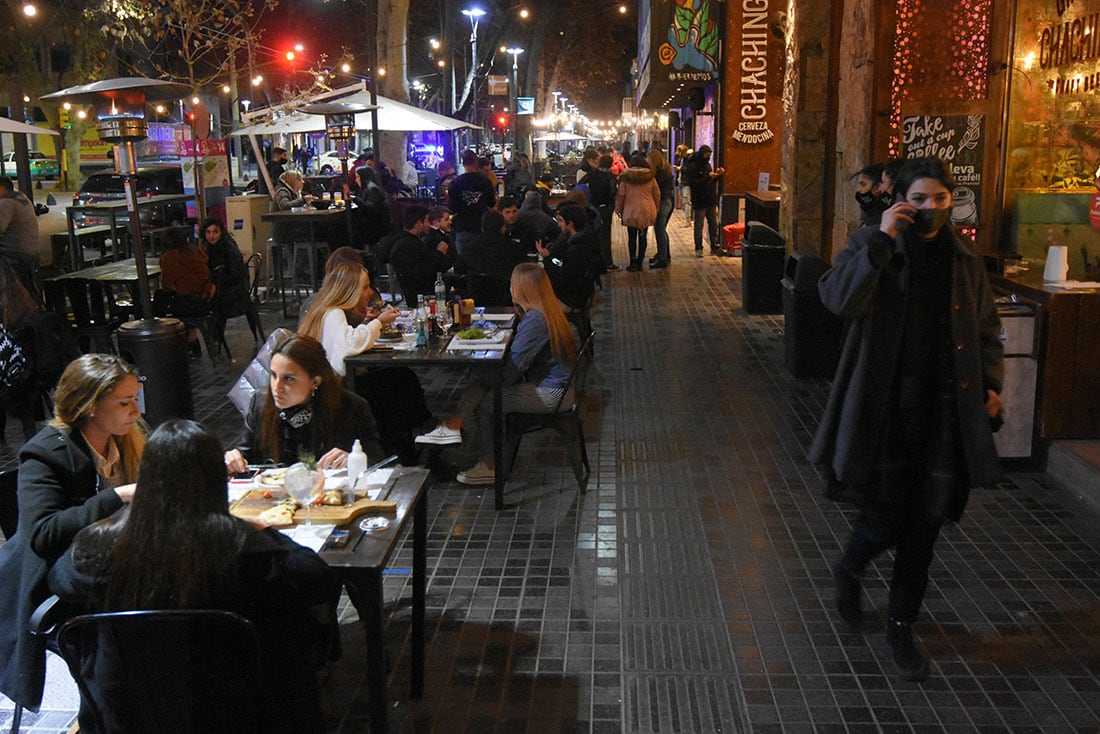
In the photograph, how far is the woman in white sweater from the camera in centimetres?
636

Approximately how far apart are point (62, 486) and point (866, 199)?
595 centimetres

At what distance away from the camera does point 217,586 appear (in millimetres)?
2777

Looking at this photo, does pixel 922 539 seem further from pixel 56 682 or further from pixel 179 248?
pixel 179 248

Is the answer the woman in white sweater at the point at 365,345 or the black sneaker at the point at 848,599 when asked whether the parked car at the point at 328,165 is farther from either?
the black sneaker at the point at 848,599

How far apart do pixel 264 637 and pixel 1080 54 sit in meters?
8.00

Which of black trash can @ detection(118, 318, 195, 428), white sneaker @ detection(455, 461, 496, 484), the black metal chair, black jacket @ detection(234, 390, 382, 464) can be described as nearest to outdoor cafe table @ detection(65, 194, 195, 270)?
black trash can @ detection(118, 318, 195, 428)

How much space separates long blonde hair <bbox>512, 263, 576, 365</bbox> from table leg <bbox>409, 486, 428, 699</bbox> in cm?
244

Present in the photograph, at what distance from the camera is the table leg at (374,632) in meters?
3.24

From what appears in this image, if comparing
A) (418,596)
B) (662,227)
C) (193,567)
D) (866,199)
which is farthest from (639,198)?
Result: (193,567)

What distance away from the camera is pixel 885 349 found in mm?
3994

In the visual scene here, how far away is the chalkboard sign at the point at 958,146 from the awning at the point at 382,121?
9297 millimetres

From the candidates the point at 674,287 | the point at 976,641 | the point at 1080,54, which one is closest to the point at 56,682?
the point at 976,641

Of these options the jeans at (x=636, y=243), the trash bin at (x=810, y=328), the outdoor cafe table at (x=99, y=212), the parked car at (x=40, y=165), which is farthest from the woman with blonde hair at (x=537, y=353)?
the parked car at (x=40, y=165)

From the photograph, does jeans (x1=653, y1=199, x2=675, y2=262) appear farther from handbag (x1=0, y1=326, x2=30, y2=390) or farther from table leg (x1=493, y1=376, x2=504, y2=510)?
handbag (x1=0, y1=326, x2=30, y2=390)
